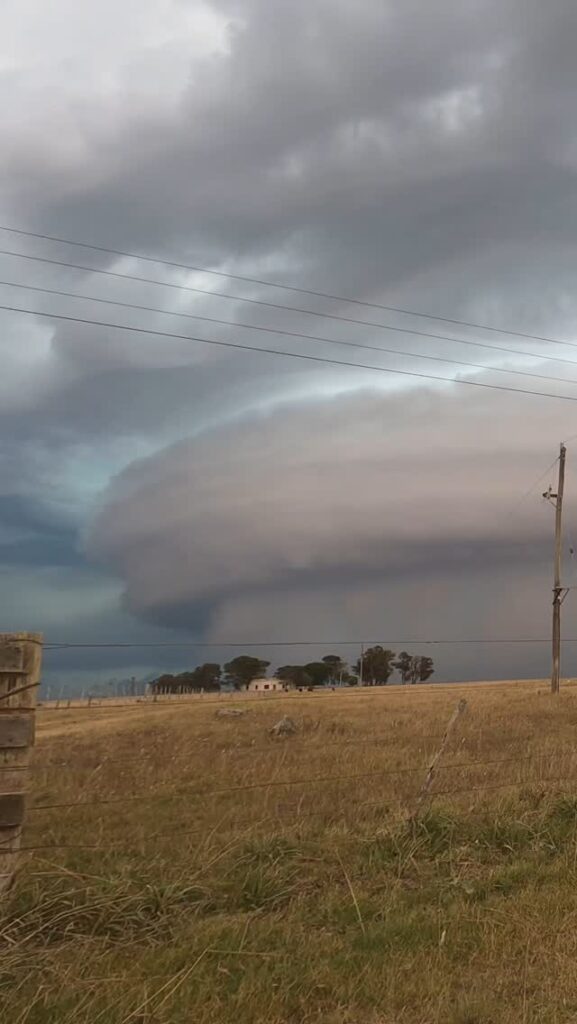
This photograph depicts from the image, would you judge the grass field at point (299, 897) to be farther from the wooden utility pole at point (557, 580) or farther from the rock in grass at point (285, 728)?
the wooden utility pole at point (557, 580)

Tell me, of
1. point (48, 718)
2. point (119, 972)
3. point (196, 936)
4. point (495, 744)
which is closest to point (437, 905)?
point (196, 936)

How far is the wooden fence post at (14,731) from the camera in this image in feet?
19.6

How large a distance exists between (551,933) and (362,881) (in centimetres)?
184

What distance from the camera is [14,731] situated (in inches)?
240

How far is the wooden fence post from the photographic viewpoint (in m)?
5.98

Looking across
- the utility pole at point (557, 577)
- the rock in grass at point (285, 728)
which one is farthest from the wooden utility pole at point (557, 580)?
the rock in grass at point (285, 728)

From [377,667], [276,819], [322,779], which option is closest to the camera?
[276,819]

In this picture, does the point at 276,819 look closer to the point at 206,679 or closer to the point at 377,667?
the point at 206,679

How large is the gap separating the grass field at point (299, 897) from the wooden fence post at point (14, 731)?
1.25ft

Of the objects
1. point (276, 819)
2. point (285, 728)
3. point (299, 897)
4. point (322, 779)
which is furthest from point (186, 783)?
point (285, 728)

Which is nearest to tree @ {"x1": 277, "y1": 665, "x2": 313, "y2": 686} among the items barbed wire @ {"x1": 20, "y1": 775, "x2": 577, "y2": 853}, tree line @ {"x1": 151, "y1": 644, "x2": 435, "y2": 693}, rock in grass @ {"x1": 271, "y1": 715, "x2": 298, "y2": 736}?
tree line @ {"x1": 151, "y1": 644, "x2": 435, "y2": 693}

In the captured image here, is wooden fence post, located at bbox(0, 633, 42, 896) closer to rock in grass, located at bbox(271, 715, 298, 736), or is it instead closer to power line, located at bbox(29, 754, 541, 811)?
power line, located at bbox(29, 754, 541, 811)

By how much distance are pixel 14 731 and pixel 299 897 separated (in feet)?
8.63

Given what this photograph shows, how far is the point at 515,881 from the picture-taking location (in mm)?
7297
